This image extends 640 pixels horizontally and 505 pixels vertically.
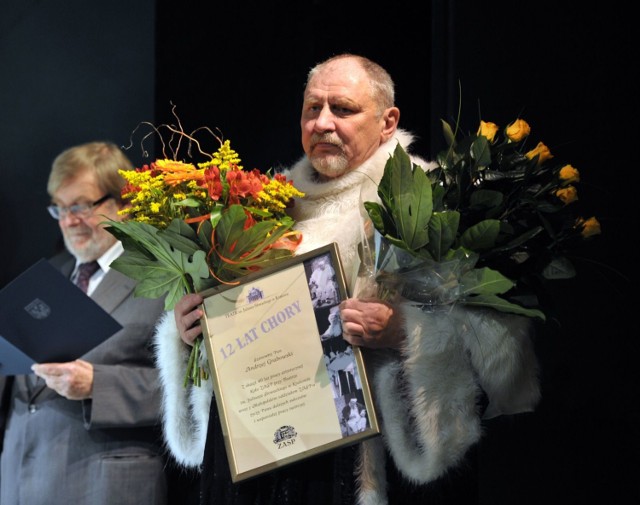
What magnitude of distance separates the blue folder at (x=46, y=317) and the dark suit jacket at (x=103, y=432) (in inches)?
6.4

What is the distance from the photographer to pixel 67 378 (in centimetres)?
297

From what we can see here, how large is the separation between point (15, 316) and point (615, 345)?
1.75 m

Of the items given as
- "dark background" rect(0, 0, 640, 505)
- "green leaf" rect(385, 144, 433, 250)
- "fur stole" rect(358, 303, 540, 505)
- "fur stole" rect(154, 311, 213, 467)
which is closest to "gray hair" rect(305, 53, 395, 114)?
"dark background" rect(0, 0, 640, 505)

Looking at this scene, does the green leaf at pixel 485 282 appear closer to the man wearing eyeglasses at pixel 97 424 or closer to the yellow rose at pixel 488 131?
the yellow rose at pixel 488 131

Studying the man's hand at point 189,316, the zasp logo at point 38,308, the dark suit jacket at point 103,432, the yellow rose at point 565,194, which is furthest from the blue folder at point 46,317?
the yellow rose at point 565,194

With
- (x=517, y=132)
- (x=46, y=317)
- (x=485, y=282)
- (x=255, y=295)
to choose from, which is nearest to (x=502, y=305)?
(x=485, y=282)

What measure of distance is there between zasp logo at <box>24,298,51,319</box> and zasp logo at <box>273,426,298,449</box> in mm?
1009

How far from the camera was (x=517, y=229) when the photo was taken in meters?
2.29

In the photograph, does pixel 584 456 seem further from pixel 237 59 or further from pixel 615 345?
pixel 237 59

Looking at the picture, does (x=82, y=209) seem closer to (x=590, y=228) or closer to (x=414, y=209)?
(x=414, y=209)

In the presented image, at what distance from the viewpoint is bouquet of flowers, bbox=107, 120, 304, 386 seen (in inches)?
89.1

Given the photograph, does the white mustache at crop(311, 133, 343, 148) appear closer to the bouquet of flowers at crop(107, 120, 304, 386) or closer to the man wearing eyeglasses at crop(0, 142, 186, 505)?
the bouquet of flowers at crop(107, 120, 304, 386)

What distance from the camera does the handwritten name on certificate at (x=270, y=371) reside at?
7.18 ft

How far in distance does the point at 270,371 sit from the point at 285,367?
0.12 ft
